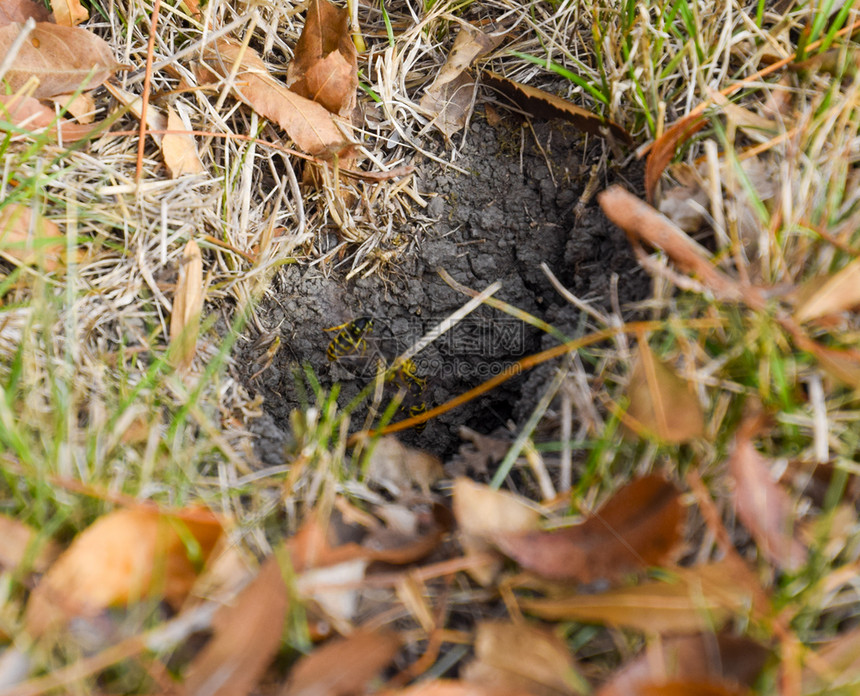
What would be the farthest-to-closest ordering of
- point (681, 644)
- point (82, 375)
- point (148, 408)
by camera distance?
point (82, 375) < point (148, 408) < point (681, 644)

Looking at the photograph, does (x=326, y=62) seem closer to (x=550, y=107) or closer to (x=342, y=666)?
(x=550, y=107)

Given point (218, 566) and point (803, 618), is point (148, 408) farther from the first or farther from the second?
point (803, 618)

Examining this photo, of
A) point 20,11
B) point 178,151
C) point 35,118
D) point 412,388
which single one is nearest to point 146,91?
point 178,151

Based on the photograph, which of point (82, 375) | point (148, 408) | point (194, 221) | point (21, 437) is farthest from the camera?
point (194, 221)

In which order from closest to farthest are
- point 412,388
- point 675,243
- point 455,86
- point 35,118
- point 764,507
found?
point 764,507, point 675,243, point 35,118, point 455,86, point 412,388

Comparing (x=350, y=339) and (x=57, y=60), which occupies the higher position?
(x=57, y=60)

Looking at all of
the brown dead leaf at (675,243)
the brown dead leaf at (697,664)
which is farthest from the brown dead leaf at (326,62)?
the brown dead leaf at (697,664)

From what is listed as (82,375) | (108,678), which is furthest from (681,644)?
(82,375)

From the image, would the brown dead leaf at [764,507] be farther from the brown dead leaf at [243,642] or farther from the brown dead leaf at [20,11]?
the brown dead leaf at [20,11]
